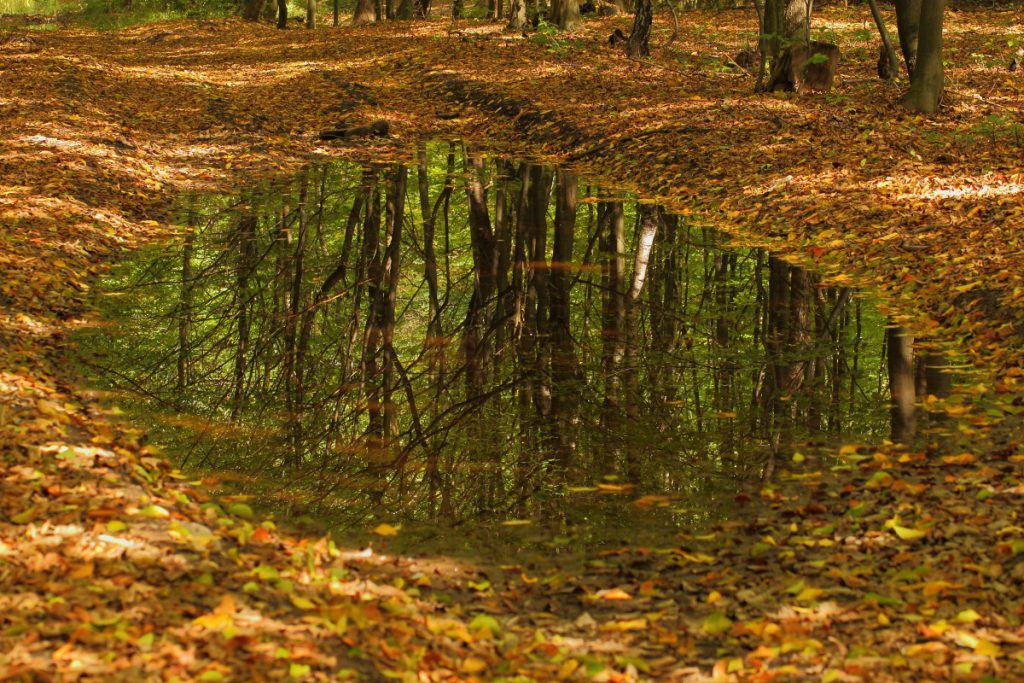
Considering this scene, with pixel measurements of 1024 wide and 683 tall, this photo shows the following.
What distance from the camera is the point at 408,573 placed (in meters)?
4.75

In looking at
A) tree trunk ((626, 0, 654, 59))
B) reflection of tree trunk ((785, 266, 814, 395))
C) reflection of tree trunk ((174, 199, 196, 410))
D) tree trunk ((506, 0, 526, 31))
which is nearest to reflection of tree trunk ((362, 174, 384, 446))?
reflection of tree trunk ((174, 199, 196, 410))

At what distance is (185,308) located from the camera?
8.94 meters

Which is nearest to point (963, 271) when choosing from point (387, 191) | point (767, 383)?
point (767, 383)

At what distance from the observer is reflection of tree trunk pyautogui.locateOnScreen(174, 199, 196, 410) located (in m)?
7.31

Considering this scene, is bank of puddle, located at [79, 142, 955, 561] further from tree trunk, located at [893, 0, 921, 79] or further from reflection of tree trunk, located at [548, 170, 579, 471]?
tree trunk, located at [893, 0, 921, 79]

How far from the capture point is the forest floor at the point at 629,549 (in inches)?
149

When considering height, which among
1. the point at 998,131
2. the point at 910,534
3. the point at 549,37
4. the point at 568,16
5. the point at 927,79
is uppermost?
the point at 568,16

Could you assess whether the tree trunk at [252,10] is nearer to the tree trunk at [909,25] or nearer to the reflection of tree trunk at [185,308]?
the reflection of tree trunk at [185,308]

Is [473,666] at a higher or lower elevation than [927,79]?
lower

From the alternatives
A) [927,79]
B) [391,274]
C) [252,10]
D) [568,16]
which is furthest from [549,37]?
[252,10]

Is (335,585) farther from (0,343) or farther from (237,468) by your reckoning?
(0,343)

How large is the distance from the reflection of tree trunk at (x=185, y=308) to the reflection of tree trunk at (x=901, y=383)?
16.2 ft

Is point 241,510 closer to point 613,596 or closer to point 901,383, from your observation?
point 613,596

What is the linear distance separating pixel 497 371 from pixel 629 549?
115 inches
